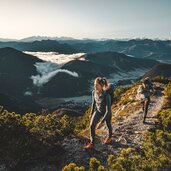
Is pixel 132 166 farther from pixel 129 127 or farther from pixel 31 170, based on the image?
pixel 129 127

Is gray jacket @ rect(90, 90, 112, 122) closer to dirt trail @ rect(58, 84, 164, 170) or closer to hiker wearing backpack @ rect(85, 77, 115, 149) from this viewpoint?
hiker wearing backpack @ rect(85, 77, 115, 149)

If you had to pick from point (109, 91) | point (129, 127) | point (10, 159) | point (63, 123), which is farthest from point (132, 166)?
point (129, 127)

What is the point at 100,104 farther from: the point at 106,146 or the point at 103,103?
the point at 106,146

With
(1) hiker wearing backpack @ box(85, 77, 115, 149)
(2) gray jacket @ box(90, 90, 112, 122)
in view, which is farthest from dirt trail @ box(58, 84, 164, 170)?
(2) gray jacket @ box(90, 90, 112, 122)

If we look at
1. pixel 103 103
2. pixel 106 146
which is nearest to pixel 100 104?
pixel 103 103

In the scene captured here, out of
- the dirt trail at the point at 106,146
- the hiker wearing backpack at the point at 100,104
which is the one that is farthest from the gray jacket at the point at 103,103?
the dirt trail at the point at 106,146

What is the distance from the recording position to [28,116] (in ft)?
55.2

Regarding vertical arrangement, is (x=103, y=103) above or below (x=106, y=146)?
above

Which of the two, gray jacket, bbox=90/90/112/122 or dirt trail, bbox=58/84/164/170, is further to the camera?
dirt trail, bbox=58/84/164/170

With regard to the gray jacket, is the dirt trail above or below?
below

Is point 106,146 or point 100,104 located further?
point 106,146

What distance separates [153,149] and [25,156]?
6.71 m

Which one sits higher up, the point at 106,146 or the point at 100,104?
the point at 100,104

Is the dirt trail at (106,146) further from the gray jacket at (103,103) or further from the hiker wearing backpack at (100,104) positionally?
the gray jacket at (103,103)
